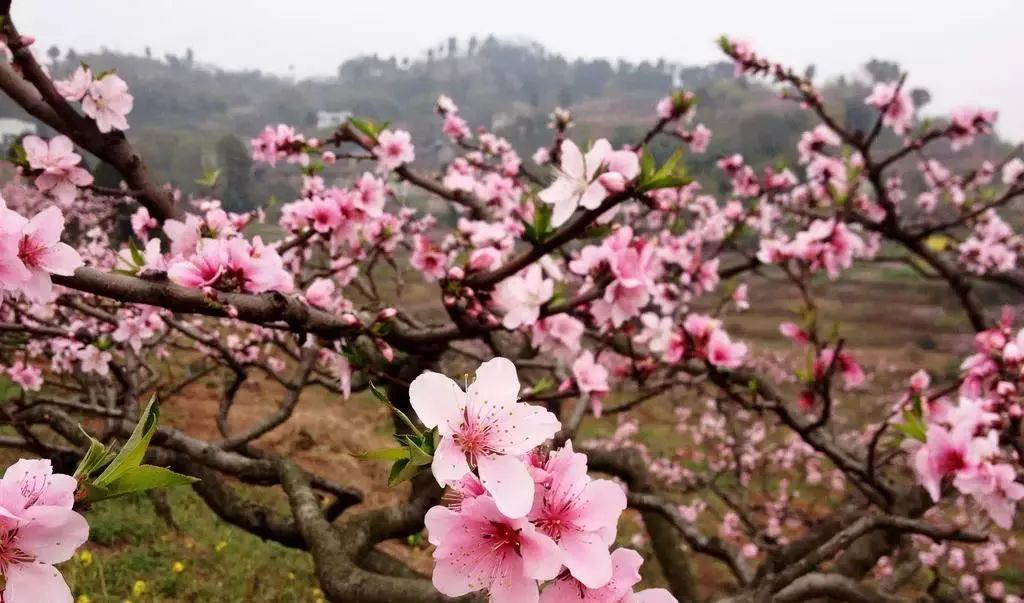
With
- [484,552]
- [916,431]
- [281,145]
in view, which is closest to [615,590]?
[484,552]

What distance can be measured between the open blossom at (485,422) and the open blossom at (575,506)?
0.05 meters

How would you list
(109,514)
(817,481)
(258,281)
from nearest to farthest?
(258,281) → (109,514) → (817,481)

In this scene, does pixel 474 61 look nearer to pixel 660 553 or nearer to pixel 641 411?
pixel 641 411

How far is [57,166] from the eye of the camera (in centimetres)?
196

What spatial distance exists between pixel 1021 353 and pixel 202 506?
6.56 meters

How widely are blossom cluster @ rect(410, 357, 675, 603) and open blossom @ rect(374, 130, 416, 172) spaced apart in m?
2.50

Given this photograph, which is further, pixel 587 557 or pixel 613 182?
pixel 613 182

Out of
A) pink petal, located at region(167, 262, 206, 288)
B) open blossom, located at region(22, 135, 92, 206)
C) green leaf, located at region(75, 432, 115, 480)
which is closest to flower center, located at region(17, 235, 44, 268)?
pink petal, located at region(167, 262, 206, 288)

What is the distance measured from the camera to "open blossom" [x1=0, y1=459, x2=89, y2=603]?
759mm

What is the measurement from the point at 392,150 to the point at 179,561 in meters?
3.25

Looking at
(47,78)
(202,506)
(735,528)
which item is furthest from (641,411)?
(47,78)

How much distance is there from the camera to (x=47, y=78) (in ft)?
6.22

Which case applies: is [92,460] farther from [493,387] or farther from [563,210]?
[563,210]

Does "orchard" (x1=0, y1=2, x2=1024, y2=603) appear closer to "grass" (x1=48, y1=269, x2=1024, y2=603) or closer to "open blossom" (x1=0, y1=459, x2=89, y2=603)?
"open blossom" (x1=0, y1=459, x2=89, y2=603)
